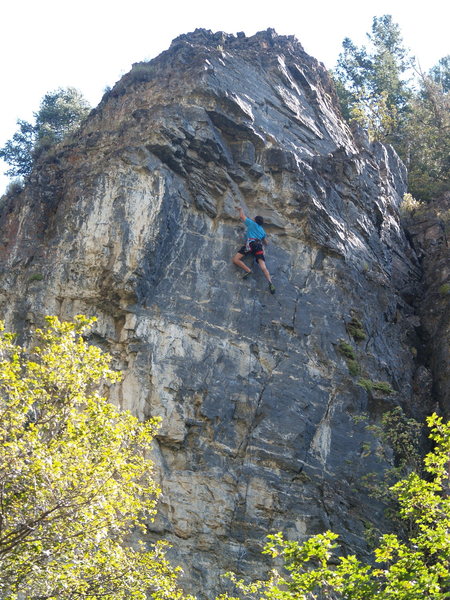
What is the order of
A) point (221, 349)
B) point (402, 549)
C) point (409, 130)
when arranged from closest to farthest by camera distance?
point (402, 549) → point (221, 349) → point (409, 130)

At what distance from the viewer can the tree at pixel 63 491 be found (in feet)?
39.8

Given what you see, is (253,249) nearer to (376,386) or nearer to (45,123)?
(376,386)

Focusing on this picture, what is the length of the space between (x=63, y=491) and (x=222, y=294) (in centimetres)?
939

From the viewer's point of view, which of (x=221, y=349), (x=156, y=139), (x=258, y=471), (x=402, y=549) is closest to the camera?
(x=402, y=549)

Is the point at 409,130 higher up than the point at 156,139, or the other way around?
the point at 409,130

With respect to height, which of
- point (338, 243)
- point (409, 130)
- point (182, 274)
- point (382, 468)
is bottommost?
point (382, 468)

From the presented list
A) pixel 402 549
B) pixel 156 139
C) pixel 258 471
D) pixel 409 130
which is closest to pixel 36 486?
pixel 402 549

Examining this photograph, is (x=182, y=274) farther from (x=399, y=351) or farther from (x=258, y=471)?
(x=399, y=351)

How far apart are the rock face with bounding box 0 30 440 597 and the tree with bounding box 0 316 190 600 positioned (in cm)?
442

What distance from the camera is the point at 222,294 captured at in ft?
68.7

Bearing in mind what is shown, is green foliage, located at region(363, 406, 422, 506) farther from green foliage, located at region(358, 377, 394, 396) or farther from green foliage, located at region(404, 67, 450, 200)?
green foliage, located at region(404, 67, 450, 200)

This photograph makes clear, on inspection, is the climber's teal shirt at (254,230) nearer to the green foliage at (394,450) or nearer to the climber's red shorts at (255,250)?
the climber's red shorts at (255,250)

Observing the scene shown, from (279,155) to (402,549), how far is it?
14383mm

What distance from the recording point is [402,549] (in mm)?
12023
